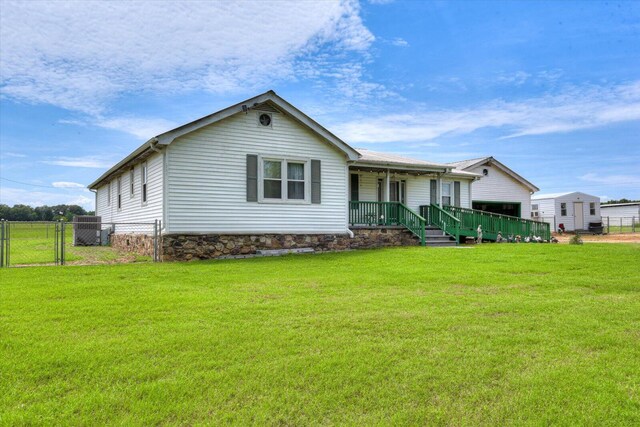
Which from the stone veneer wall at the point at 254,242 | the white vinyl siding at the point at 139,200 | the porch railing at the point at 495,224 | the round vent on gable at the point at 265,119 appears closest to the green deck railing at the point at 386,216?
the stone veneer wall at the point at 254,242

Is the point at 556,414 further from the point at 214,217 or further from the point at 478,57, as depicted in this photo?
the point at 478,57

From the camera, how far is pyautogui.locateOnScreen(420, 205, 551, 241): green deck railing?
770 inches

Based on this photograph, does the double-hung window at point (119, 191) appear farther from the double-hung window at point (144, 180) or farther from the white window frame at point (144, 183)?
the double-hung window at point (144, 180)

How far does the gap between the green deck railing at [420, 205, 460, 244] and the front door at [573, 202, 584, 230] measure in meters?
23.2

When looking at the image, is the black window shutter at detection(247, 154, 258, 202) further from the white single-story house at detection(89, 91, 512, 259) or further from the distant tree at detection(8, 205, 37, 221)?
the distant tree at detection(8, 205, 37, 221)

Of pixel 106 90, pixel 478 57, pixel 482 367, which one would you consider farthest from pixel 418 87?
pixel 482 367

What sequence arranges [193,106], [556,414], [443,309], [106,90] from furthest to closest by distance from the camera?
1. [106,90]
2. [193,106]
3. [443,309]
4. [556,414]

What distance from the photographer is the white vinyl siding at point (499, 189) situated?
28339mm

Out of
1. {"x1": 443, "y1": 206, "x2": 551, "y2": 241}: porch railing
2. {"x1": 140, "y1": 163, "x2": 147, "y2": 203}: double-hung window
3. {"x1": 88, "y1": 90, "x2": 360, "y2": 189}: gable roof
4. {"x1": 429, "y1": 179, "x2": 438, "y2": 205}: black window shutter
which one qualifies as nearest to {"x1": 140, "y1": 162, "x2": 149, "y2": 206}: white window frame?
{"x1": 140, "y1": 163, "x2": 147, "y2": 203}: double-hung window

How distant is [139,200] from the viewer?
15492 millimetres

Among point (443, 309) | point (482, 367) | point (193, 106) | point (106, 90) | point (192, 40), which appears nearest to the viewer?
point (482, 367)

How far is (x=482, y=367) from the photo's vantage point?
3.76 m

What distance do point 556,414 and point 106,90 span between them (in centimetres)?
2100

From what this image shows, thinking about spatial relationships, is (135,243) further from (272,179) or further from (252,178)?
(272,179)
